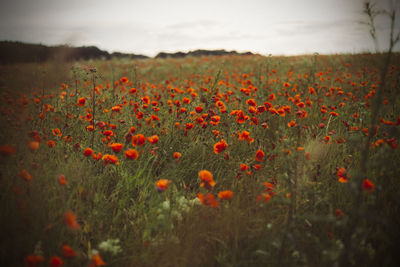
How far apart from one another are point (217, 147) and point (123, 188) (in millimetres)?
817

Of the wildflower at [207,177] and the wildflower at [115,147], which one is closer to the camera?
the wildflower at [207,177]

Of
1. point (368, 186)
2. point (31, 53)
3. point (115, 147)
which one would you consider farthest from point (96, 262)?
point (31, 53)

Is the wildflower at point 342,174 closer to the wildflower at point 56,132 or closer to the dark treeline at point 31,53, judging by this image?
the dark treeline at point 31,53

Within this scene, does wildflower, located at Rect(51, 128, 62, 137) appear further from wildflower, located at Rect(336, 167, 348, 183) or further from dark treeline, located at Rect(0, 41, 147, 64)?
wildflower, located at Rect(336, 167, 348, 183)

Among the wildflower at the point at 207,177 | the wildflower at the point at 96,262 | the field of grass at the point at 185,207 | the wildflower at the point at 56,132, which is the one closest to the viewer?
the wildflower at the point at 96,262

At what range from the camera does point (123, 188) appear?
1.71 m

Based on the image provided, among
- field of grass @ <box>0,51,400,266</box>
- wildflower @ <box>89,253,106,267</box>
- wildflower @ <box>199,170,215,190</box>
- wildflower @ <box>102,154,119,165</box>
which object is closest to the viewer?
wildflower @ <box>89,253,106,267</box>

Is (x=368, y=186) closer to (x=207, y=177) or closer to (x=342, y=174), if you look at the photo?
(x=342, y=174)

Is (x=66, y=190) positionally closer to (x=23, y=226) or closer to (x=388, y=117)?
(x=23, y=226)

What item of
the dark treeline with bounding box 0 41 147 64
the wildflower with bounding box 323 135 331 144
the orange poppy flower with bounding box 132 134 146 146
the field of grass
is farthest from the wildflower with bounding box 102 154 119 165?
the wildflower with bounding box 323 135 331 144

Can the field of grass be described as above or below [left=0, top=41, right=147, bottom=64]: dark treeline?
below

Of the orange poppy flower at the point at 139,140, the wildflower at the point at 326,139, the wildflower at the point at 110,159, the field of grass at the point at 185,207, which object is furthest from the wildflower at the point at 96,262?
the wildflower at the point at 326,139

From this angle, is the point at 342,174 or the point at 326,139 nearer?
the point at 342,174

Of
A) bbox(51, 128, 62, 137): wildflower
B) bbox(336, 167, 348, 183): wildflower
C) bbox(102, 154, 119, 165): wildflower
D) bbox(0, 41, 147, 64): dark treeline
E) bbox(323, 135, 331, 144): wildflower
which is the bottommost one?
bbox(336, 167, 348, 183): wildflower
